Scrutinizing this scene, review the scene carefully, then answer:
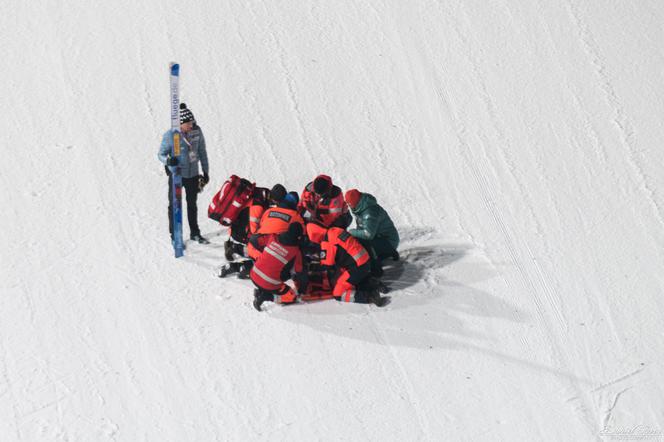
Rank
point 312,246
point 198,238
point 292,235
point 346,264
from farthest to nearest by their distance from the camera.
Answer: point 198,238 → point 312,246 → point 346,264 → point 292,235

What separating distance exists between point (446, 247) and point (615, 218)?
218 cm

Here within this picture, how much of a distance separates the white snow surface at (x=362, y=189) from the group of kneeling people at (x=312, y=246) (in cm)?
23

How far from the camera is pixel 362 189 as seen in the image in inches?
423

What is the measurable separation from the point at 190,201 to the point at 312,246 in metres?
1.61

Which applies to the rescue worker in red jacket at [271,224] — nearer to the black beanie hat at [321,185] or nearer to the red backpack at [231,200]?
the black beanie hat at [321,185]

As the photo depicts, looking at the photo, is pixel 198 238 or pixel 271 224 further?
pixel 198 238

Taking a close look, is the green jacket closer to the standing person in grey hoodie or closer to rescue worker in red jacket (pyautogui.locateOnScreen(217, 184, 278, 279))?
rescue worker in red jacket (pyautogui.locateOnScreen(217, 184, 278, 279))

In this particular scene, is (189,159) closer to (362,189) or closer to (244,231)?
(244,231)

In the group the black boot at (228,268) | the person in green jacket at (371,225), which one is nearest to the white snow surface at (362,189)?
the black boot at (228,268)

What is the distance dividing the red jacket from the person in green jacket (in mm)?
905

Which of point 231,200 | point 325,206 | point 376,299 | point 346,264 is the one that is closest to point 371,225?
point 325,206

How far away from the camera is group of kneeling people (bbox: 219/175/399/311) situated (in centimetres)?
842

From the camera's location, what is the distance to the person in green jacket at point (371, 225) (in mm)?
9031

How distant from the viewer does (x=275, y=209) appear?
8.69 meters
